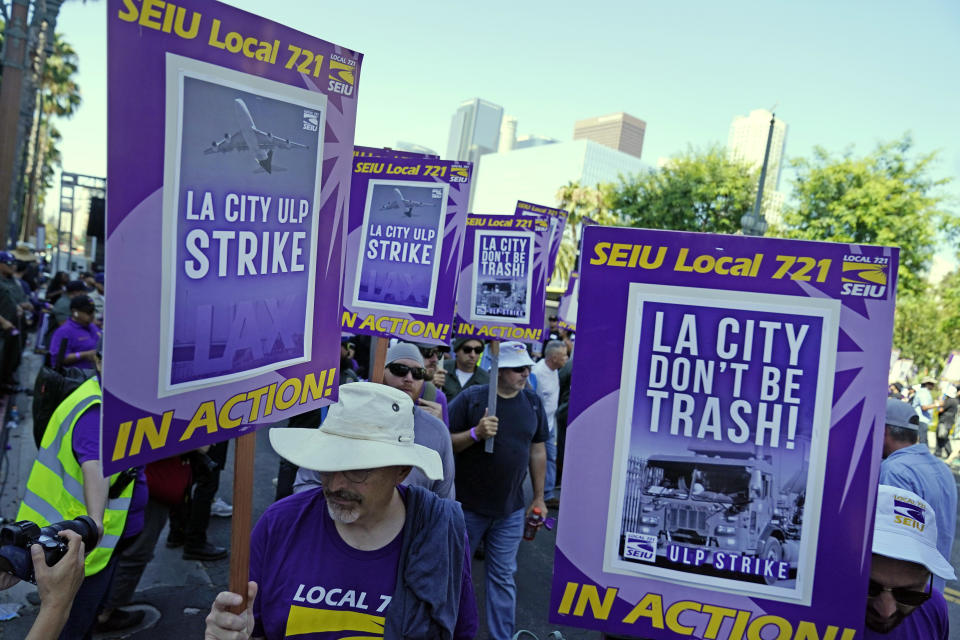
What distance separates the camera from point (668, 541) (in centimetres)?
219

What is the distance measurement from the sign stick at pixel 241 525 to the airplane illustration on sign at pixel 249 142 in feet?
2.40

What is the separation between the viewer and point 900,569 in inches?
84.5

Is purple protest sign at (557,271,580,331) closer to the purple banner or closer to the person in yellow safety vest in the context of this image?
the purple banner

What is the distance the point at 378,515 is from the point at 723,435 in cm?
113

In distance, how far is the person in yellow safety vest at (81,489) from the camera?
302cm

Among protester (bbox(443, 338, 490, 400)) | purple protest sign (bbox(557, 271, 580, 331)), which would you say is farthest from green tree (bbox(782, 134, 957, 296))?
protester (bbox(443, 338, 490, 400))

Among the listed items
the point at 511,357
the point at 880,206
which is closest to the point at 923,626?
the point at 511,357

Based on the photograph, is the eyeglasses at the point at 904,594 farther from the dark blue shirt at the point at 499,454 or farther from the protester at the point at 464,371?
the protester at the point at 464,371

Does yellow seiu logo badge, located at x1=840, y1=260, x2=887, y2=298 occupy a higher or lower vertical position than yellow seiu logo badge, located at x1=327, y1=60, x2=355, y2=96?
lower

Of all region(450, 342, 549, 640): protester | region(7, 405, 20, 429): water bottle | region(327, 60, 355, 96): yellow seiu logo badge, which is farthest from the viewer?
region(7, 405, 20, 429): water bottle

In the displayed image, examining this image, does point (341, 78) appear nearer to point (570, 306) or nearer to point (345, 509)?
point (345, 509)

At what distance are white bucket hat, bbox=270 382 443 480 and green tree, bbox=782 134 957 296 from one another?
78.4 feet

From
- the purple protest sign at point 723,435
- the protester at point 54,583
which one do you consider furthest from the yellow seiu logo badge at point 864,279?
the protester at point 54,583

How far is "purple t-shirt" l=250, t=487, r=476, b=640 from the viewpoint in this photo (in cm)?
211
